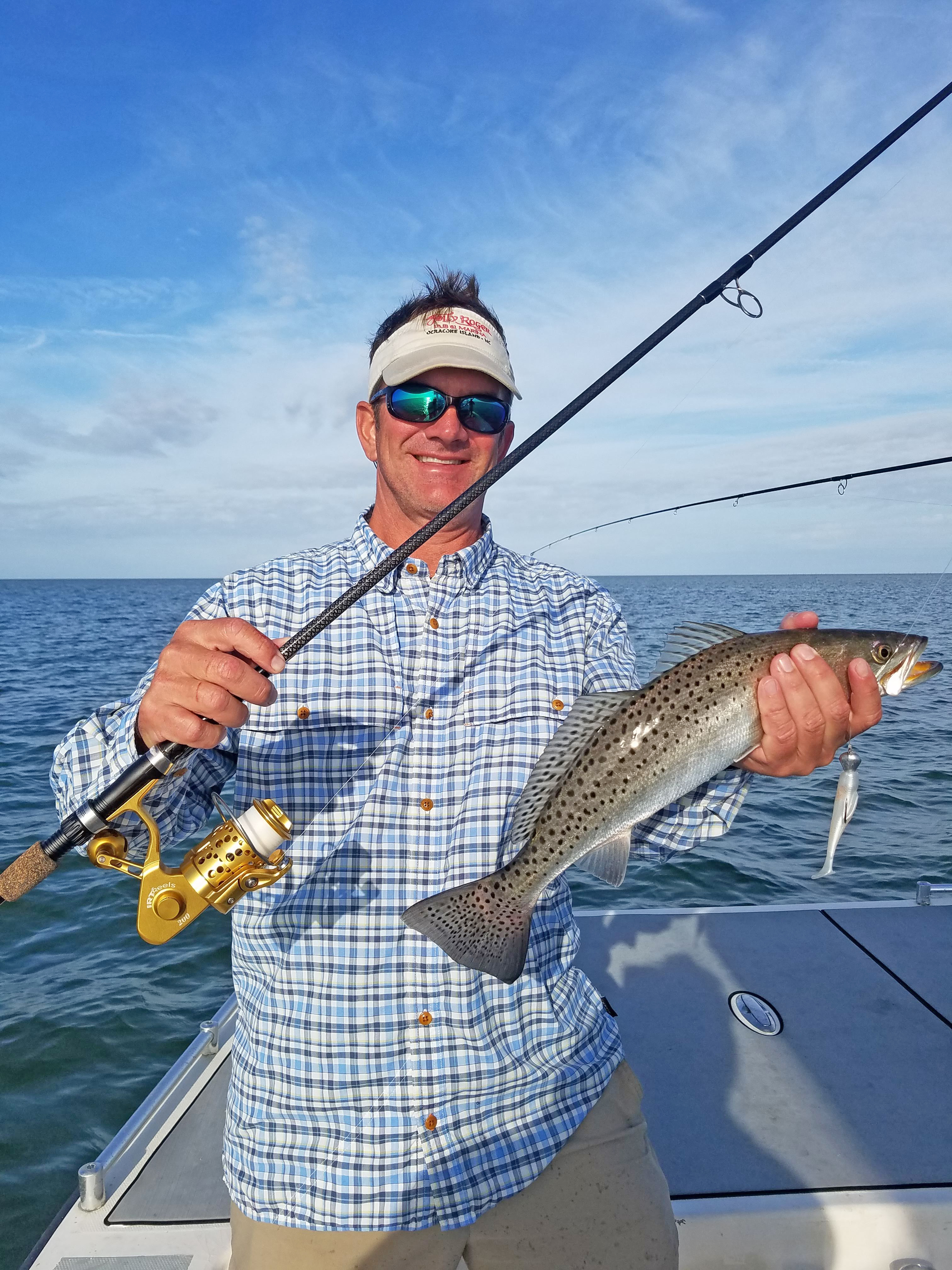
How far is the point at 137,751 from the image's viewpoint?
263 centimetres

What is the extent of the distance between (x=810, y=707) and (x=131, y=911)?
880cm

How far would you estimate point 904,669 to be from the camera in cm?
294

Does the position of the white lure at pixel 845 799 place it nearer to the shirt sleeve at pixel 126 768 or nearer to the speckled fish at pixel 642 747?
the speckled fish at pixel 642 747

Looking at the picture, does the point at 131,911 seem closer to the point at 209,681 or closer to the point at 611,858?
the point at 611,858

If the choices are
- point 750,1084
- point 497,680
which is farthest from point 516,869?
point 750,1084

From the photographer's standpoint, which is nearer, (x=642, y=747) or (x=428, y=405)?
(x=642, y=747)

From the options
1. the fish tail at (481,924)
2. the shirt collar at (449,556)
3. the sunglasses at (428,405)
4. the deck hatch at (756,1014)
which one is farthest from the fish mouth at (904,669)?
the deck hatch at (756,1014)

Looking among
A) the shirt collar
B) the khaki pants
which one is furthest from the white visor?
the khaki pants

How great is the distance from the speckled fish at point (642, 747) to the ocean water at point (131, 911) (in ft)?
3.29

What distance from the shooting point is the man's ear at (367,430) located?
4020 mm

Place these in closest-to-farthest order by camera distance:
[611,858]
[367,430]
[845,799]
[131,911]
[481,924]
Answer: [481,924], [611,858], [845,799], [367,430], [131,911]

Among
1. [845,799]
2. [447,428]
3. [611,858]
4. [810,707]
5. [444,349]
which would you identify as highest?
[444,349]

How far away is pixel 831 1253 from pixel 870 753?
13113 mm

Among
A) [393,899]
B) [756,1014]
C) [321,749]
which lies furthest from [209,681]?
[756,1014]
